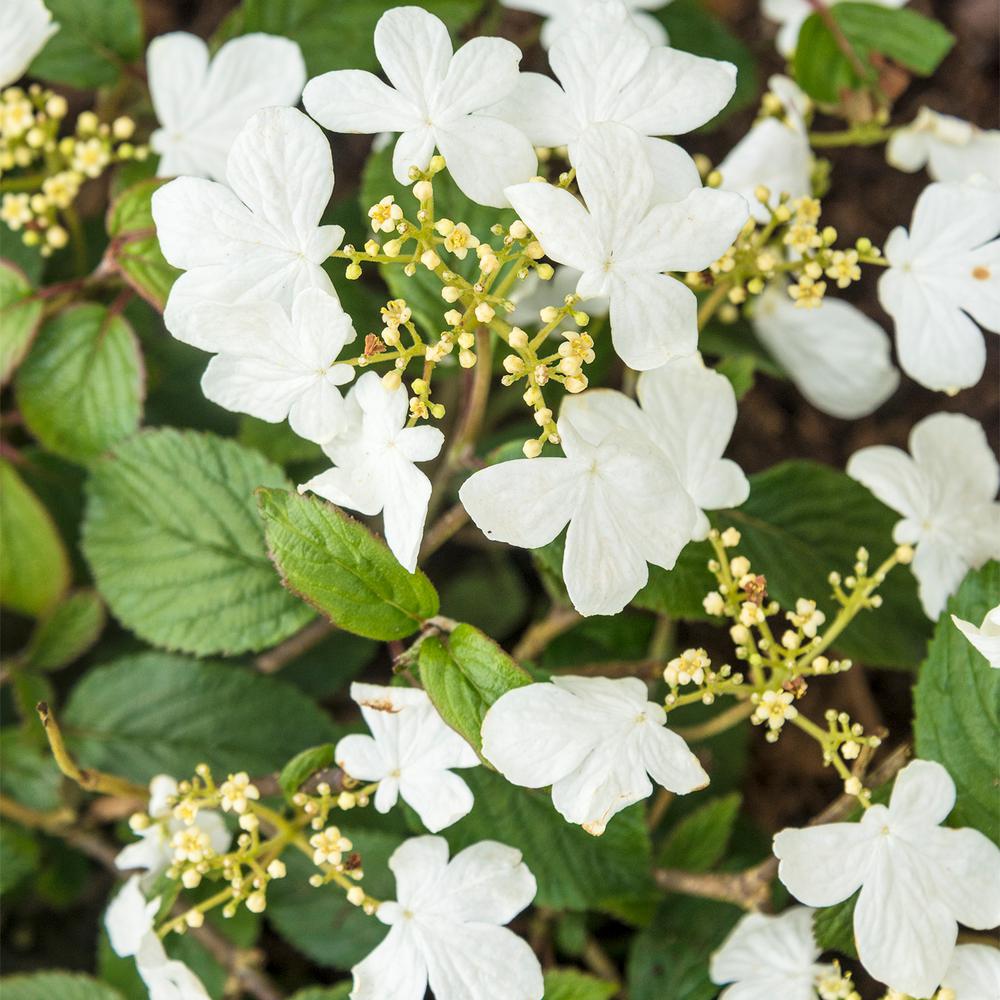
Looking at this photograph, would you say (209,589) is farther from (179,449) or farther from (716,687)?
(716,687)

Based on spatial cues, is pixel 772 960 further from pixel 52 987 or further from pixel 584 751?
pixel 52 987

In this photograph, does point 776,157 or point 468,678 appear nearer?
point 468,678

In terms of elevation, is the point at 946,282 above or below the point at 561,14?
Answer: below

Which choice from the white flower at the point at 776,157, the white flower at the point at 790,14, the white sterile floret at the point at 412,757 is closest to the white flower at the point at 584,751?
the white sterile floret at the point at 412,757

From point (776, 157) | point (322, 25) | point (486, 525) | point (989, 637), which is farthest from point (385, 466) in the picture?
point (322, 25)

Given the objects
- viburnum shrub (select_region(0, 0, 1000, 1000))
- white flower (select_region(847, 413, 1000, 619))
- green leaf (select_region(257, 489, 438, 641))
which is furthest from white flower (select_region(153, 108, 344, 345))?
white flower (select_region(847, 413, 1000, 619))

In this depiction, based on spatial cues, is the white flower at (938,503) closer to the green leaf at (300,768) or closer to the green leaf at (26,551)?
the green leaf at (300,768)

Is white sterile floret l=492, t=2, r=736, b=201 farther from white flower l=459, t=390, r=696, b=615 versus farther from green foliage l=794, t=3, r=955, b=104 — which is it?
green foliage l=794, t=3, r=955, b=104
